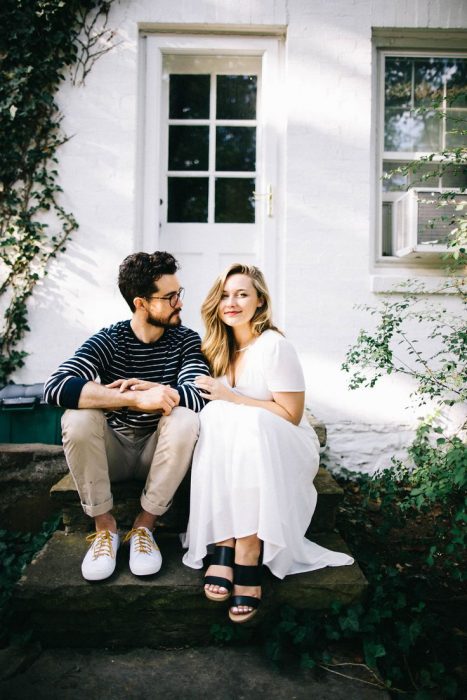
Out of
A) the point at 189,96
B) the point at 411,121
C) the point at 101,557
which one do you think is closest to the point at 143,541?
the point at 101,557

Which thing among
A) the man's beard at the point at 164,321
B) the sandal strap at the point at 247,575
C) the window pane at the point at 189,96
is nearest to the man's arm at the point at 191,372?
the man's beard at the point at 164,321

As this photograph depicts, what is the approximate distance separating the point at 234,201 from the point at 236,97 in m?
0.77

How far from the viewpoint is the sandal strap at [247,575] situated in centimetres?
204

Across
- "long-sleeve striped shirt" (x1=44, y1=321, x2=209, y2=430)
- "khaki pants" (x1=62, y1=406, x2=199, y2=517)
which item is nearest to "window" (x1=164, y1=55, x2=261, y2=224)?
"long-sleeve striped shirt" (x1=44, y1=321, x2=209, y2=430)

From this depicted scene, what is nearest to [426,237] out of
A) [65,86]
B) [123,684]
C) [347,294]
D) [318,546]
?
[347,294]

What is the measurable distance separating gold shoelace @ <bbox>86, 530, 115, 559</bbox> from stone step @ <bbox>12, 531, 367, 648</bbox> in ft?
0.29

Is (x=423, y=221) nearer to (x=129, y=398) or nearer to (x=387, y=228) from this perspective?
(x=387, y=228)

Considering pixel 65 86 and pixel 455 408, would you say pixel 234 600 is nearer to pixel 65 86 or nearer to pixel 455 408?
pixel 455 408

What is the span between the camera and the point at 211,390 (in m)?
2.39

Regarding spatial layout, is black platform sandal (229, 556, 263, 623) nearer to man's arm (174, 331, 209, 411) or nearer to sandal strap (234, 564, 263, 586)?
sandal strap (234, 564, 263, 586)

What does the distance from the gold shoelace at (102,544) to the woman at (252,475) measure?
1.04 ft

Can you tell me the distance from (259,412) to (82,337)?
6.94ft

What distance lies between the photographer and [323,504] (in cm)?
254

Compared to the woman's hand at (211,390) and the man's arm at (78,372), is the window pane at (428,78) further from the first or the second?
the man's arm at (78,372)
